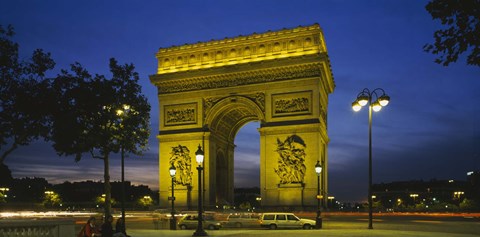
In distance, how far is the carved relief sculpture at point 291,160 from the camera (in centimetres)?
4444

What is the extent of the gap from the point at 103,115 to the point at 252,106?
22.8 meters

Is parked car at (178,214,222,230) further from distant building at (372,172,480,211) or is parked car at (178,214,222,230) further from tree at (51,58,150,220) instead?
distant building at (372,172,480,211)

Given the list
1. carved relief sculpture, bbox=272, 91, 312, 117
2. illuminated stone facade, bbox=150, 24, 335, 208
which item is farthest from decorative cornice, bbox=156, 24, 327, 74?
carved relief sculpture, bbox=272, 91, 312, 117

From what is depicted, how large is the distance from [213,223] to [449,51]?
971 inches

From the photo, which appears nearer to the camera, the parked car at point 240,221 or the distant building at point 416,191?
the parked car at point 240,221

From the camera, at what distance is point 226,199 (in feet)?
178

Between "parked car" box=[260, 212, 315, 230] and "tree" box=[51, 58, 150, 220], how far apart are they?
877 centimetres

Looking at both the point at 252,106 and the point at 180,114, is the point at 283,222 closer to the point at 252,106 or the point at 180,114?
the point at 252,106

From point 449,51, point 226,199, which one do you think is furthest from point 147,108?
point 226,199

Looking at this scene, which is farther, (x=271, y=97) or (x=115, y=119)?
(x=271, y=97)

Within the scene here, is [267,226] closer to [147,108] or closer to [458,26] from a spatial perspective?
[147,108]

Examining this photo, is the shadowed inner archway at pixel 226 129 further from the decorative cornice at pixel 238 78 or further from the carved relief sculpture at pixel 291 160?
the carved relief sculpture at pixel 291 160

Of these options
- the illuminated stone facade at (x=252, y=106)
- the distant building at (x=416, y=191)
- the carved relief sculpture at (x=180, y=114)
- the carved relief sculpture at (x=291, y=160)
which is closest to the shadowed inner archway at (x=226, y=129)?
the illuminated stone facade at (x=252, y=106)

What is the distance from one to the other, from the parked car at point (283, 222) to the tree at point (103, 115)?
8.77 meters
